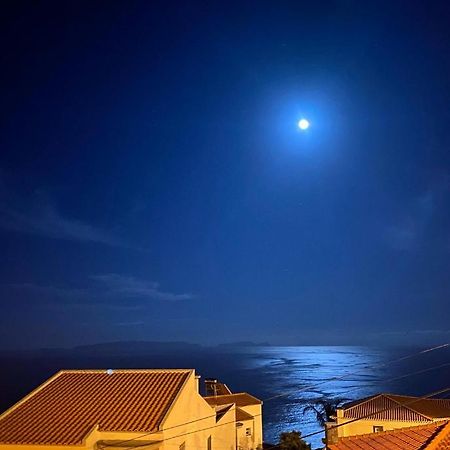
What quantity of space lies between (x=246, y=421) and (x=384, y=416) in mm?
7966

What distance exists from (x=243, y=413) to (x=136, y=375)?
10901mm

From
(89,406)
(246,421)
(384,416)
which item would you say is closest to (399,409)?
(384,416)

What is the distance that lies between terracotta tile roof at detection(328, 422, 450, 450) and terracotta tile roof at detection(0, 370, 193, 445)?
600 centimetres

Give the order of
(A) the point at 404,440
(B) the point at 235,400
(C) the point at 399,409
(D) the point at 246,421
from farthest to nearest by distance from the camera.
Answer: (B) the point at 235,400 < (C) the point at 399,409 < (D) the point at 246,421 < (A) the point at 404,440

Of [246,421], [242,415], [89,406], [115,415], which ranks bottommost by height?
[115,415]

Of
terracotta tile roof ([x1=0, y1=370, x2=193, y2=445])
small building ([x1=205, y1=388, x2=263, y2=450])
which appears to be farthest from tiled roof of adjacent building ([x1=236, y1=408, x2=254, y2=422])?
terracotta tile roof ([x1=0, y1=370, x2=193, y2=445])

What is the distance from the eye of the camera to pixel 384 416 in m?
26.9

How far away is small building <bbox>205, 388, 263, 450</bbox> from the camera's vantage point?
84.0 feet

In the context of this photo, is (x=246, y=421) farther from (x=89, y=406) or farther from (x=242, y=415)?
(x=89, y=406)

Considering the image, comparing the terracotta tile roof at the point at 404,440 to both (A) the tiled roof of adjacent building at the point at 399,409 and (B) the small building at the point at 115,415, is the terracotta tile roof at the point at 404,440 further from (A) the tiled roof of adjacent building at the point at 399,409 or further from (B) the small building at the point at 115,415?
(A) the tiled roof of adjacent building at the point at 399,409

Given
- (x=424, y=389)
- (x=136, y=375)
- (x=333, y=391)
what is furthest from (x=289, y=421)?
(x=136, y=375)

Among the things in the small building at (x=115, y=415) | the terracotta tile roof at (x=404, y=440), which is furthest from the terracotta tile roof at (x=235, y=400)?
the terracotta tile roof at (x=404, y=440)

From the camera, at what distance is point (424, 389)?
4414 inches

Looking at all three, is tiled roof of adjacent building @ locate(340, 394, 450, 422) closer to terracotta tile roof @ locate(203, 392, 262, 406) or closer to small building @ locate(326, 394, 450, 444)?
small building @ locate(326, 394, 450, 444)
